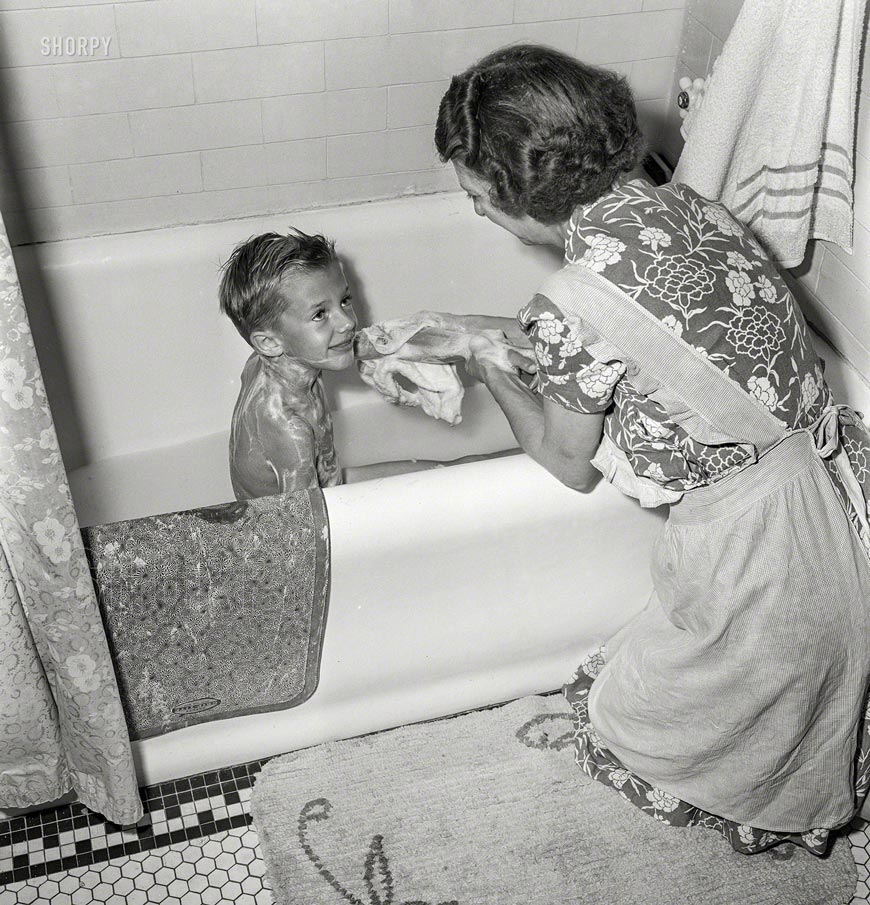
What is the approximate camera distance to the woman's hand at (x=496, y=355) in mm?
1767

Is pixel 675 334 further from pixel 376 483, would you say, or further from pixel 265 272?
pixel 265 272

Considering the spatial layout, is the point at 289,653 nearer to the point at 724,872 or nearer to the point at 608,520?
the point at 608,520

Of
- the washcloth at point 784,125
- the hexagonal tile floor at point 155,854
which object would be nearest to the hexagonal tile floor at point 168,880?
the hexagonal tile floor at point 155,854

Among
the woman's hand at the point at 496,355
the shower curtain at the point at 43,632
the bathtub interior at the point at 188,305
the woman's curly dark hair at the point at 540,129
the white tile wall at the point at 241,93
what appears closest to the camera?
the shower curtain at the point at 43,632

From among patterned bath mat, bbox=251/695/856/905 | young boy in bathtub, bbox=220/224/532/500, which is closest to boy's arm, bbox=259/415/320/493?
young boy in bathtub, bbox=220/224/532/500

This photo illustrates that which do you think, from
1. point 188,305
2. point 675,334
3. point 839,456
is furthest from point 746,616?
point 188,305

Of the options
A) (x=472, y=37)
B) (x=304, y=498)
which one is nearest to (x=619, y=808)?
(x=304, y=498)

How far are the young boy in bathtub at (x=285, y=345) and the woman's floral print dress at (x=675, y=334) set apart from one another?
19.2 inches

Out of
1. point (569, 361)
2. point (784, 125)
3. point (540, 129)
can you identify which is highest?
point (540, 129)

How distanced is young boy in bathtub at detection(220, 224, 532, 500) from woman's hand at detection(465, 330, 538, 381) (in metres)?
0.09

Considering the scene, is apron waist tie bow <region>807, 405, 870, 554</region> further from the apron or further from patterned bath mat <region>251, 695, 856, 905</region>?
patterned bath mat <region>251, 695, 856, 905</region>

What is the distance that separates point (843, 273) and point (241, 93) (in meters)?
1.13

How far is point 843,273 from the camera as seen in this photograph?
188 centimetres

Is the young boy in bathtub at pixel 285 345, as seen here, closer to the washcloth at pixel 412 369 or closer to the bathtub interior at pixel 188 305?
the washcloth at pixel 412 369
